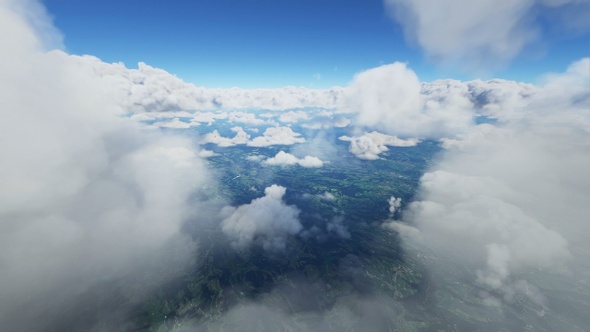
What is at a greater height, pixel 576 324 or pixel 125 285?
pixel 576 324

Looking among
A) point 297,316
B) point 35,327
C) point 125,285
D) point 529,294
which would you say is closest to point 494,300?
point 529,294

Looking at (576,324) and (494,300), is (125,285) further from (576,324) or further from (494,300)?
(576,324)

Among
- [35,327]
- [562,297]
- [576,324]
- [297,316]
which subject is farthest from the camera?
[562,297]

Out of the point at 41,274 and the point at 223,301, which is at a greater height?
the point at 41,274

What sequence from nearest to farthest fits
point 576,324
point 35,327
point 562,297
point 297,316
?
1. point 35,327
2. point 576,324
3. point 297,316
4. point 562,297

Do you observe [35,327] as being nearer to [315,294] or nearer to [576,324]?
[315,294]

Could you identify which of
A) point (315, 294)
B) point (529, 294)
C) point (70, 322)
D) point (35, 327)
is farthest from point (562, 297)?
point (35, 327)

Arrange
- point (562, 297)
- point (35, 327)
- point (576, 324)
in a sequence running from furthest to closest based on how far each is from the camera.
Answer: point (562, 297) → point (576, 324) → point (35, 327)

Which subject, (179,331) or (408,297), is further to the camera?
(408,297)

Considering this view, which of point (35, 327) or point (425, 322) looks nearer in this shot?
point (35, 327)
